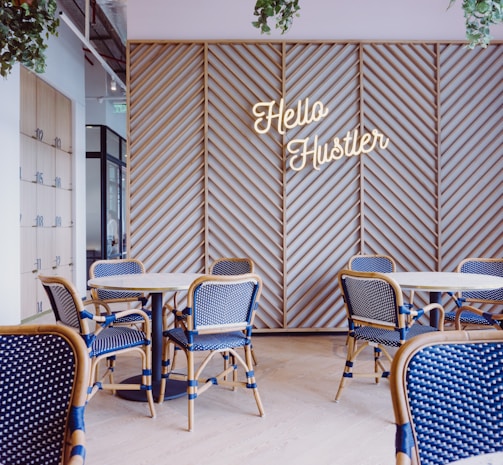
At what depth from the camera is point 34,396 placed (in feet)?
3.69

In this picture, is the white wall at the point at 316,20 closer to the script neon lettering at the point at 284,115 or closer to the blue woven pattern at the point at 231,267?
the script neon lettering at the point at 284,115

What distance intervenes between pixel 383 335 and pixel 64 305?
1.74 meters

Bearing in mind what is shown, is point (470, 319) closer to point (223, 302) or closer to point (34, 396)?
point (223, 302)

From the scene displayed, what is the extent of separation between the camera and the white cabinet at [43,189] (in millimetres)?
5039

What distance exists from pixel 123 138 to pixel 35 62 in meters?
6.23

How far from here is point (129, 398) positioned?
280 cm

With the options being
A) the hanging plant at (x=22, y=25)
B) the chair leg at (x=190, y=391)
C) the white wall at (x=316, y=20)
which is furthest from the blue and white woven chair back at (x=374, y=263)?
the hanging plant at (x=22, y=25)

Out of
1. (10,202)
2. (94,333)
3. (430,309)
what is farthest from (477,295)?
(10,202)

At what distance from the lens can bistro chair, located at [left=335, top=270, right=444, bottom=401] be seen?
2.45 metres

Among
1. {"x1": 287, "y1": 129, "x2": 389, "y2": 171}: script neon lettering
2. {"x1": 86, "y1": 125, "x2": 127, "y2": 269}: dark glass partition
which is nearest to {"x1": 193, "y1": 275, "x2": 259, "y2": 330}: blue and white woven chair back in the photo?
{"x1": 287, "y1": 129, "x2": 389, "y2": 171}: script neon lettering

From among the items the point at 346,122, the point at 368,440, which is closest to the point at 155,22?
the point at 346,122

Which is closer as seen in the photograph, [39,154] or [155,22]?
[155,22]

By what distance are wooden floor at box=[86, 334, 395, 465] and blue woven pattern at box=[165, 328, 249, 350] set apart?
16.2 inches

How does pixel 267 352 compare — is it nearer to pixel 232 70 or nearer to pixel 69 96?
pixel 232 70
